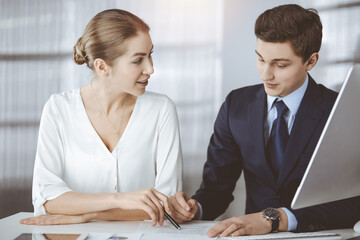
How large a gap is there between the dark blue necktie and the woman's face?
1.89 feet

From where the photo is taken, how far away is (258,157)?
1787 millimetres

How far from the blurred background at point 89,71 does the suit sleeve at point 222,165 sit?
2028mm

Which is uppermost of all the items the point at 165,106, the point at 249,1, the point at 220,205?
the point at 249,1

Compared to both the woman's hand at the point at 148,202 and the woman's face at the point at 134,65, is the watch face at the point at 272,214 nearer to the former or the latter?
the woman's hand at the point at 148,202

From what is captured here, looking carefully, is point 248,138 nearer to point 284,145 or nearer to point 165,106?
point 284,145

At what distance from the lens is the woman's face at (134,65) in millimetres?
1876

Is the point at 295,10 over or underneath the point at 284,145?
over

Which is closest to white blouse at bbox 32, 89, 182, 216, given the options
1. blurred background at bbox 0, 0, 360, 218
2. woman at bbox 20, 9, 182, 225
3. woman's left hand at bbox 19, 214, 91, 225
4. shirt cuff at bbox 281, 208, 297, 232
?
woman at bbox 20, 9, 182, 225

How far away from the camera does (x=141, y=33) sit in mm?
1900

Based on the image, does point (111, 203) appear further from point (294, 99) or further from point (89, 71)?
point (89, 71)

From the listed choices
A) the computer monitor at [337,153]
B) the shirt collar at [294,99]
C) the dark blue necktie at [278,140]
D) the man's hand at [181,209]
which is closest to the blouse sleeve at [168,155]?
the man's hand at [181,209]

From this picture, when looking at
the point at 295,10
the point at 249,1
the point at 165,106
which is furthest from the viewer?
the point at 249,1

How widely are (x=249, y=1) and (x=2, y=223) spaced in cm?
305

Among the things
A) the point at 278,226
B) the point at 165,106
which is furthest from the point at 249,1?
the point at 278,226
